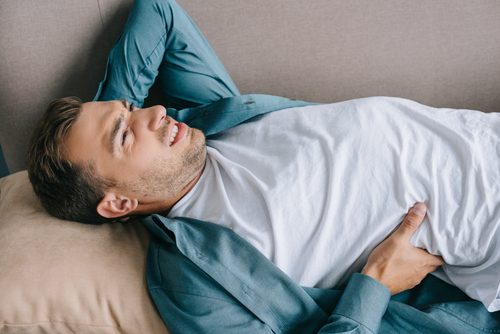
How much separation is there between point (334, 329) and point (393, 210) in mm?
348

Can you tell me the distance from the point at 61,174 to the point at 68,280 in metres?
0.30

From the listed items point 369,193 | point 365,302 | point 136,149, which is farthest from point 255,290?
point 136,149

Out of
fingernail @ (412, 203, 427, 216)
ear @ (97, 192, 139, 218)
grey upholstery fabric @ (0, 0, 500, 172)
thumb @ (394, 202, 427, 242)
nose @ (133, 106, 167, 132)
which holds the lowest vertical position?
ear @ (97, 192, 139, 218)

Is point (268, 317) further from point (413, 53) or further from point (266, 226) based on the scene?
point (413, 53)

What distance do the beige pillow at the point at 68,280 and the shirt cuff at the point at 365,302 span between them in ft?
1.60

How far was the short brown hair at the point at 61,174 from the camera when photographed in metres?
0.95

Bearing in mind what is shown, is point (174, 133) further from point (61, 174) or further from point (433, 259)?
point (433, 259)

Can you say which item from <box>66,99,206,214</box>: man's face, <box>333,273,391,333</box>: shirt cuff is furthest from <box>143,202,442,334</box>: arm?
<box>66,99,206,214</box>: man's face

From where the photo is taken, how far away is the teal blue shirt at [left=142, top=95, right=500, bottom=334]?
2.83 feet

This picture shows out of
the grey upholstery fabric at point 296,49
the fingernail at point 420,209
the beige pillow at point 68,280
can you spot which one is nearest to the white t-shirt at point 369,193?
the fingernail at point 420,209

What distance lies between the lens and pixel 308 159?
3.26 feet

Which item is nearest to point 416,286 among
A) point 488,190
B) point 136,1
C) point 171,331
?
point 488,190

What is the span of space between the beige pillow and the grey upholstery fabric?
564mm

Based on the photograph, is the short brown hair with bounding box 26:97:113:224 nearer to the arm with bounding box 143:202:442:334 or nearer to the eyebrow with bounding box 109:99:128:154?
the eyebrow with bounding box 109:99:128:154
